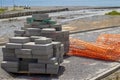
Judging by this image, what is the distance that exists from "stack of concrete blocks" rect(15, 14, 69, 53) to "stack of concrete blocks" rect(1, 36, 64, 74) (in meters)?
1.59

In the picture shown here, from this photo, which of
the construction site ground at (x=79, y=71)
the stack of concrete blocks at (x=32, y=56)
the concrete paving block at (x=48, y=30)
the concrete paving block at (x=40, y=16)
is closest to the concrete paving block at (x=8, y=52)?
the stack of concrete blocks at (x=32, y=56)

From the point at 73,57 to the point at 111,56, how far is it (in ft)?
6.51

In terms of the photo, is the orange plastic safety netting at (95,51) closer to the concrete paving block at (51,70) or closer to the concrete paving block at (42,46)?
the concrete paving block at (51,70)

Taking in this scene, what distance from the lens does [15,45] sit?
14633mm

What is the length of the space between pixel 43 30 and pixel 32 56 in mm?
2602

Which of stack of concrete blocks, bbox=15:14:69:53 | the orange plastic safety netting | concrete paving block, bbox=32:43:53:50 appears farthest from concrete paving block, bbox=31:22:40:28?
concrete paving block, bbox=32:43:53:50

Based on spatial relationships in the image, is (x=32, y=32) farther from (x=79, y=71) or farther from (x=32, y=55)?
(x=79, y=71)

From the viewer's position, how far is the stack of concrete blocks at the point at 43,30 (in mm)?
16672

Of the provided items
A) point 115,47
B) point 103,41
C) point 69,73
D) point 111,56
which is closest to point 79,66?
point 69,73

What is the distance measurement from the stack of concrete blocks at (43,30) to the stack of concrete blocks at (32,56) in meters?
1.59

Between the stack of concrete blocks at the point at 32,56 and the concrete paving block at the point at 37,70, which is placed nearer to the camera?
the stack of concrete blocks at the point at 32,56

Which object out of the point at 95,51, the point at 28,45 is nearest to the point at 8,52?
the point at 28,45

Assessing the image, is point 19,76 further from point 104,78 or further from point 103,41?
point 103,41

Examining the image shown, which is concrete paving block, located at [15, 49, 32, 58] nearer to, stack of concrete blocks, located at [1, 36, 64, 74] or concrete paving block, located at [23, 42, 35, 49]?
stack of concrete blocks, located at [1, 36, 64, 74]
